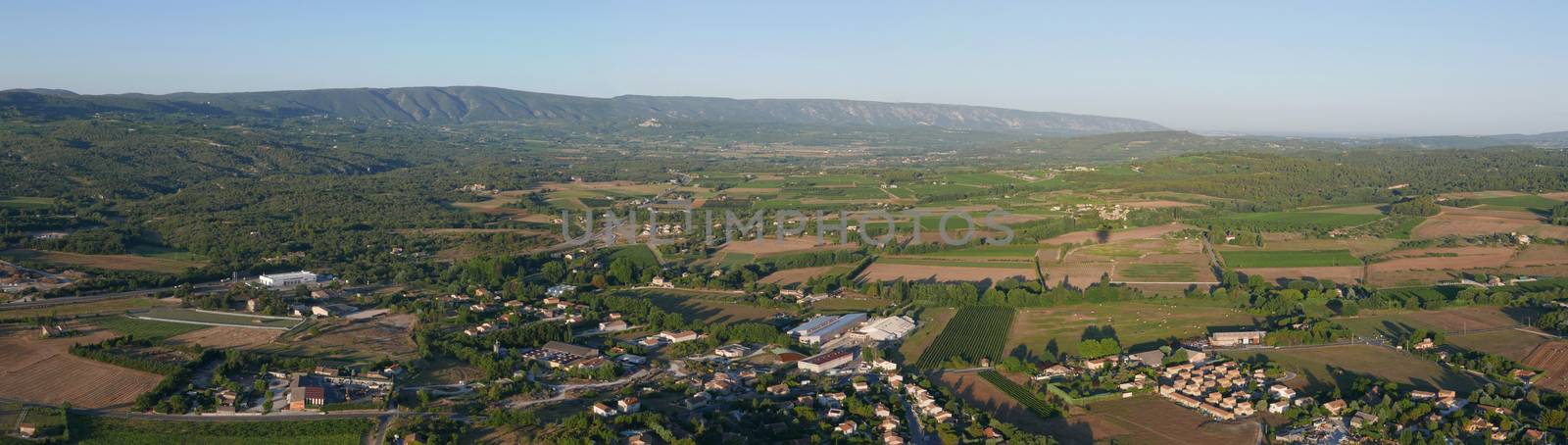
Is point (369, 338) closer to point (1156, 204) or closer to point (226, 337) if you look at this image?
point (226, 337)

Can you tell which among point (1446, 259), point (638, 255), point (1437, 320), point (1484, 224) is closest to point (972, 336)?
point (1437, 320)

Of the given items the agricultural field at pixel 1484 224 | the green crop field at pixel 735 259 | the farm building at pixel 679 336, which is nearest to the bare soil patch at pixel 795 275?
the green crop field at pixel 735 259

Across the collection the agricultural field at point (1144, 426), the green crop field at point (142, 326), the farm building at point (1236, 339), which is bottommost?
the green crop field at point (142, 326)

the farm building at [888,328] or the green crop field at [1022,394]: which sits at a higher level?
the green crop field at [1022,394]

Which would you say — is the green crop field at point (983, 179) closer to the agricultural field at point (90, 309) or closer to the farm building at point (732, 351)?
the farm building at point (732, 351)

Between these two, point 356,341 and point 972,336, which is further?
point 972,336
